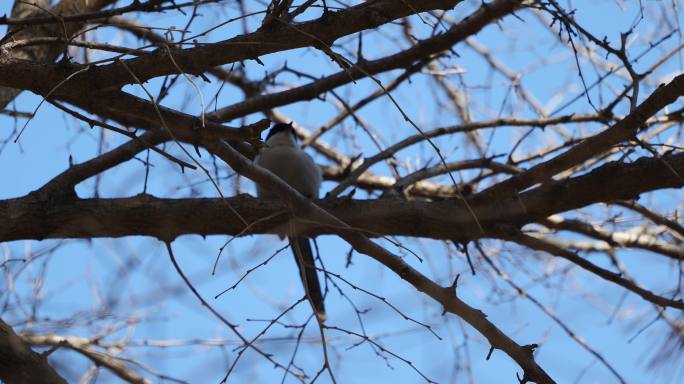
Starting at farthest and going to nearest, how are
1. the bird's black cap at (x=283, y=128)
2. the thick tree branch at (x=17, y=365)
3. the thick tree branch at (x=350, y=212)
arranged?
the bird's black cap at (x=283, y=128) < the thick tree branch at (x=350, y=212) < the thick tree branch at (x=17, y=365)

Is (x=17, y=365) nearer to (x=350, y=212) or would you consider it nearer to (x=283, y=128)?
(x=350, y=212)

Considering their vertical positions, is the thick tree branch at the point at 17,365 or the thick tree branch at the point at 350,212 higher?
the thick tree branch at the point at 350,212

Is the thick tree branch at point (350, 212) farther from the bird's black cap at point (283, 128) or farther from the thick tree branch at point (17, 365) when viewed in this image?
the bird's black cap at point (283, 128)

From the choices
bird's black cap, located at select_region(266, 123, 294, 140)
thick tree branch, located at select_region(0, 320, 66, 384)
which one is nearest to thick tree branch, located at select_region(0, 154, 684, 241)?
thick tree branch, located at select_region(0, 320, 66, 384)

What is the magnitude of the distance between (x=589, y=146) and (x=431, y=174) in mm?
1023

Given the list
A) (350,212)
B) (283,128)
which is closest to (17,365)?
(350,212)

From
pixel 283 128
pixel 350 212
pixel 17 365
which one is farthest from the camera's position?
pixel 283 128

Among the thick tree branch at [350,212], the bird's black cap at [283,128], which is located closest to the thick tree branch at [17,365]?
the thick tree branch at [350,212]

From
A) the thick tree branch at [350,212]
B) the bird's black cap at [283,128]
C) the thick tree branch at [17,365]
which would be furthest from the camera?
the bird's black cap at [283,128]

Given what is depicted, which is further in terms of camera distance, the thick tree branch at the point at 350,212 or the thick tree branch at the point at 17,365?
the thick tree branch at the point at 350,212

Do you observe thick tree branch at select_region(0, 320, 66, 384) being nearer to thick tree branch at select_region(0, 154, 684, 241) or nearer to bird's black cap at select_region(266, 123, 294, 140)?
thick tree branch at select_region(0, 154, 684, 241)

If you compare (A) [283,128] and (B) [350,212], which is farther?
(A) [283,128]

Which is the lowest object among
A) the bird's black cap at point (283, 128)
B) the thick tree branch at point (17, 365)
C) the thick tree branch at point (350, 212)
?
the thick tree branch at point (17, 365)

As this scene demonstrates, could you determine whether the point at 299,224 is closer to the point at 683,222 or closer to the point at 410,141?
the point at 410,141
